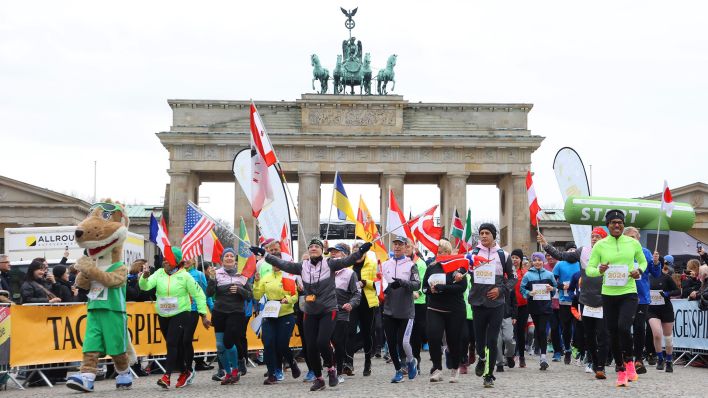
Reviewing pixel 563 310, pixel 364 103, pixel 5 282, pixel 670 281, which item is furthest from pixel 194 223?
pixel 364 103

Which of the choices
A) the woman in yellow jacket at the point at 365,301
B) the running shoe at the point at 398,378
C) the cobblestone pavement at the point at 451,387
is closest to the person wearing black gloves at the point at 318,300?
the cobblestone pavement at the point at 451,387

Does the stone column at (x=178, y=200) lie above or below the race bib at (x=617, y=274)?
above

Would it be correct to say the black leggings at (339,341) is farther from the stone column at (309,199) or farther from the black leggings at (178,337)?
the stone column at (309,199)

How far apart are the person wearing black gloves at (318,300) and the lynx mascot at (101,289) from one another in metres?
1.82

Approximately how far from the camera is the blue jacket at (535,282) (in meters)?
19.1

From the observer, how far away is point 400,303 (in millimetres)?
15773

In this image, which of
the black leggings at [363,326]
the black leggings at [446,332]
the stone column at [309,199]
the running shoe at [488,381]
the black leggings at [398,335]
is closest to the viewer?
the running shoe at [488,381]

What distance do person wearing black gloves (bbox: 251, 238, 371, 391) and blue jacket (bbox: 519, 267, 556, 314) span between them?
5.64 metres

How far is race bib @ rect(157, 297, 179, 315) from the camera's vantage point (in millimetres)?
14930

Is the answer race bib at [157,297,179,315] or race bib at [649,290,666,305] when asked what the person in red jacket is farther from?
race bib at [157,297,179,315]

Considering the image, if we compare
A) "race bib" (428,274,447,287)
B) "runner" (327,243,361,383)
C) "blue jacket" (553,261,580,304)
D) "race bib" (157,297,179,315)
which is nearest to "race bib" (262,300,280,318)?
"runner" (327,243,361,383)

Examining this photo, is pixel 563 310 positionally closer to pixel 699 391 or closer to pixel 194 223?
pixel 699 391

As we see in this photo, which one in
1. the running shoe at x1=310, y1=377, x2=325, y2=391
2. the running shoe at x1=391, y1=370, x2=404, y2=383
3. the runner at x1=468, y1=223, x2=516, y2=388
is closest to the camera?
the running shoe at x1=310, y1=377, x2=325, y2=391

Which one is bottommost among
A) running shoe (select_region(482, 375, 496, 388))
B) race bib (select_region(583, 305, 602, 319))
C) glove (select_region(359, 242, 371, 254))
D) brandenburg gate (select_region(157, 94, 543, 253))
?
running shoe (select_region(482, 375, 496, 388))
